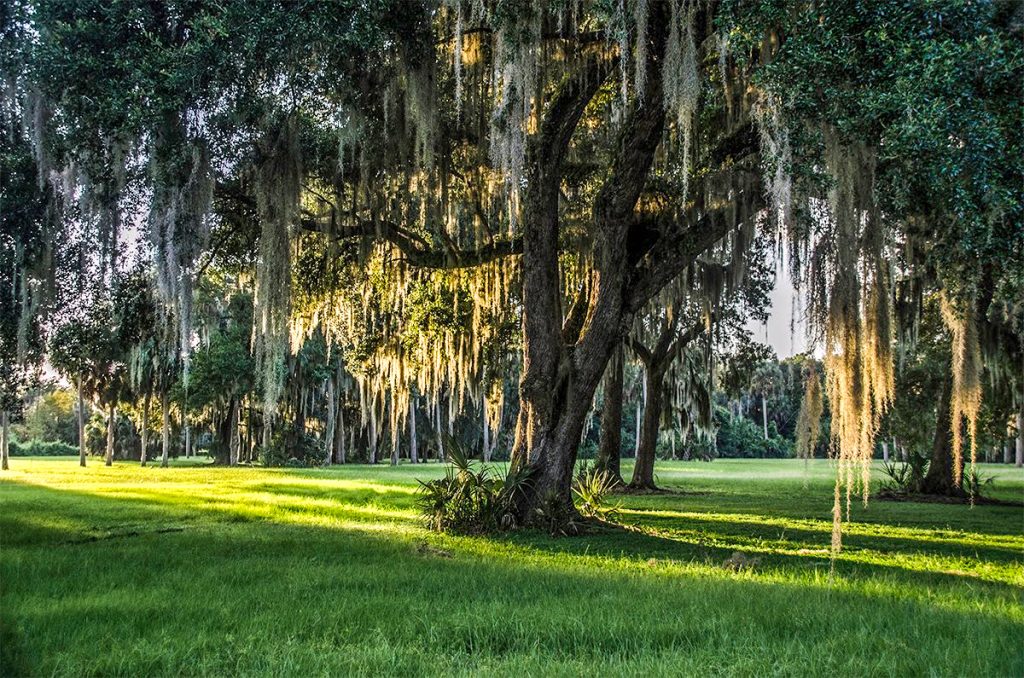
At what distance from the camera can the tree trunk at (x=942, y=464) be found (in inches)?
668

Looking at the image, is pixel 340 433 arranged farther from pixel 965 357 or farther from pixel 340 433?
pixel 965 357

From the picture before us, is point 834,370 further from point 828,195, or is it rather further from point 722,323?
point 722,323

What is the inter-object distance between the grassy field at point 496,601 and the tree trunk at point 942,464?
6941mm

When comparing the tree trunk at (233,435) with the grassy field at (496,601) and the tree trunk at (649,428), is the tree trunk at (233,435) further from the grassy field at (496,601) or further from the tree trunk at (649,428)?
the grassy field at (496,601)

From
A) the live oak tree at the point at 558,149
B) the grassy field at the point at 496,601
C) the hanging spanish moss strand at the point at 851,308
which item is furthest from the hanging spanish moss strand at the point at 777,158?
the grassy field at the point at 496,601

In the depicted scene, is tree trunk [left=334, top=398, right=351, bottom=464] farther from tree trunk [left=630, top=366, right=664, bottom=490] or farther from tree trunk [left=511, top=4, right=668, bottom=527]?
tree trunk [left=511, top=4, right=668, bottom=527]

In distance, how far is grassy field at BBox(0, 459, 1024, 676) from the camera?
3887 millimetres

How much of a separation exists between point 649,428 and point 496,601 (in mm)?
14242

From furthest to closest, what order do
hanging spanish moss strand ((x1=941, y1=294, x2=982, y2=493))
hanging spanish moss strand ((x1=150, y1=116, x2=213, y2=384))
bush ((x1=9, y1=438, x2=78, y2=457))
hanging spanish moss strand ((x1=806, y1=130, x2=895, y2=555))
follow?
bush ((x1=9, y1=438, x2=78, y2=457))
hanging spanish moss strand ((x1=150, y1=116, x2=213, y2=384))
hanging spanish moss strand ((x1=941, y1=294, x2=982, y2=493))
hanging spanish moss strand ((x1=806, y1=130, x2=895, y2=555))

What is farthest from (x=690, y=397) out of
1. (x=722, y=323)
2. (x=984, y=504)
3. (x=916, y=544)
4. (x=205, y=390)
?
(x=205, y=390)

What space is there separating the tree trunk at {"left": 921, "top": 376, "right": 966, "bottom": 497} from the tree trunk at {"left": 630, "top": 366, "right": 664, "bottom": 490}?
6196 mm

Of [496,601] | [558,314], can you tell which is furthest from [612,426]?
[496,601]

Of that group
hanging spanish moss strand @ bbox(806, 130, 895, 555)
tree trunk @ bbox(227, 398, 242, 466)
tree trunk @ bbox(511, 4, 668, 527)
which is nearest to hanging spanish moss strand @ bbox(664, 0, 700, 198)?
hanging spanish moss strand @ bbox(806, 130, 895, 555)

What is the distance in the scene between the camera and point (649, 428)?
19.0 metres
